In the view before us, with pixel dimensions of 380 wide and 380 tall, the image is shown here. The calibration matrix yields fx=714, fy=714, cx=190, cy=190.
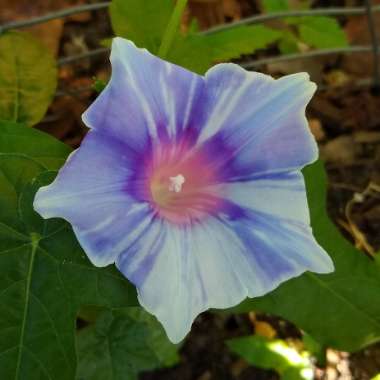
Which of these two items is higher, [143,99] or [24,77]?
[143,99]

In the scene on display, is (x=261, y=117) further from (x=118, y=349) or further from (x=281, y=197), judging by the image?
(x=118, y=349)

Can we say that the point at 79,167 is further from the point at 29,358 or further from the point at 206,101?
the point at 29,358

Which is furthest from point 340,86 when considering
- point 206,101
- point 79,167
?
point 79,167

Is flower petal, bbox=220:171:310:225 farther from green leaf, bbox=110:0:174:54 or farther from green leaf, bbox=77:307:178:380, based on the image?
green leaf, bbox=77:307:178:380

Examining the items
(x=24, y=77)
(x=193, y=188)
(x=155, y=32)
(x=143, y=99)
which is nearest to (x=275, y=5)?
(x=155, y=32)

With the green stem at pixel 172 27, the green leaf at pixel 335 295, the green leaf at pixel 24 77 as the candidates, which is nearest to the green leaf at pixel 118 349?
the green leaf at pixel 335 295

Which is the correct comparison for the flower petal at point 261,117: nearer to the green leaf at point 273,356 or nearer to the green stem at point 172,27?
the green stem at point 172,27
